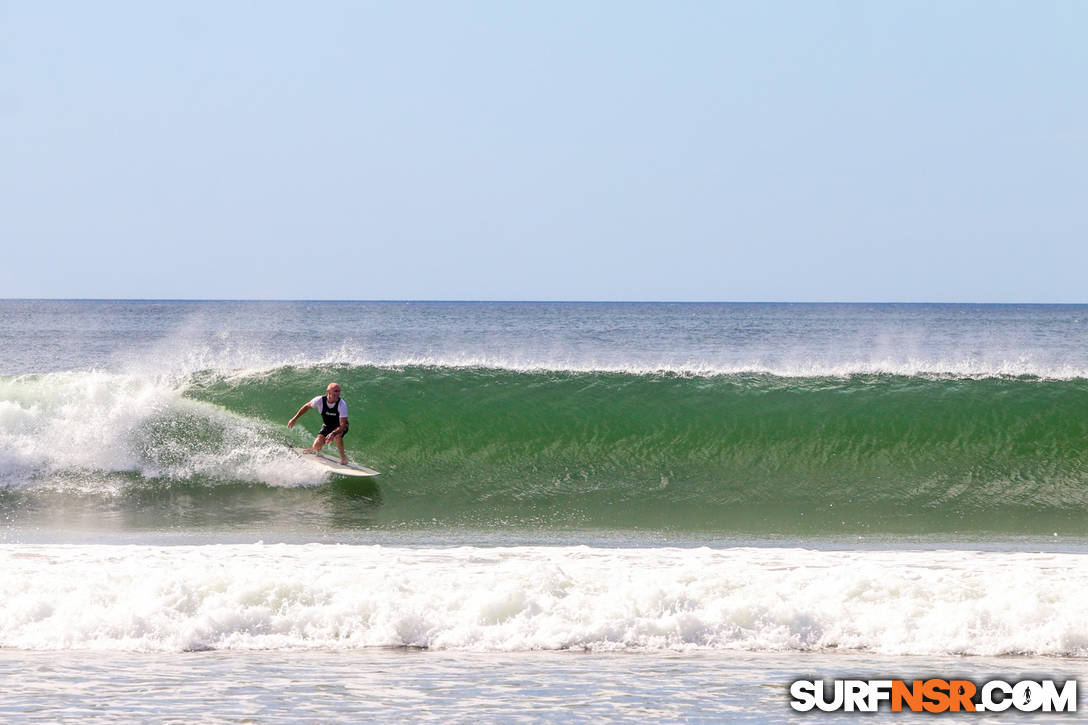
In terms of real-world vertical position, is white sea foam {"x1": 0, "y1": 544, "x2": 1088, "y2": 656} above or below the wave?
below

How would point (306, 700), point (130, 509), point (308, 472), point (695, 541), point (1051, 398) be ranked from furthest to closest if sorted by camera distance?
point (1051, 398), point (308, 472), point (130, 509), point (695, 541), point (306, 700)

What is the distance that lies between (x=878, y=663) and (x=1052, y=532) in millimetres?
5497

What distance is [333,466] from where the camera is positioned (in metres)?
13.5

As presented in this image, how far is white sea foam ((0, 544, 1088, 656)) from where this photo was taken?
7098 mm

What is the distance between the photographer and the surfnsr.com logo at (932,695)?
5.72m

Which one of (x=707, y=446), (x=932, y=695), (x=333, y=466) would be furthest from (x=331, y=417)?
(x=932, y=695)

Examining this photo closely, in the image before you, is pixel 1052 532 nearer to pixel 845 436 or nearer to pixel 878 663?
pixel 845 436

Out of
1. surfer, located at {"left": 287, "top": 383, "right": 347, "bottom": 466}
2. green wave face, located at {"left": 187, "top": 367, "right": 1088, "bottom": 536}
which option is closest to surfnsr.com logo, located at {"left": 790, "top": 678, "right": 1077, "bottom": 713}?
green wave face, located at {"left": 187, "top": 367, "right": 1088, "bottom": 536}

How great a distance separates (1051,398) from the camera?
53.3 ft

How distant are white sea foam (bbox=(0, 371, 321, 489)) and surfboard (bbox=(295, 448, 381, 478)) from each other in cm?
13

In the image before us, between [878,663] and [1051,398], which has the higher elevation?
[1051,398]

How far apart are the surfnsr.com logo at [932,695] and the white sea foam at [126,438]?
8.47m

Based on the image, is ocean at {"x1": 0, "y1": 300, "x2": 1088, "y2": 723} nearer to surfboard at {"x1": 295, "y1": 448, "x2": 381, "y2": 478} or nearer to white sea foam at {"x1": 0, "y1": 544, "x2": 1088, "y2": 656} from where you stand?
white sea foam at {"x1": 0, "y1": 544, "x2": 1088, "y2": 656}

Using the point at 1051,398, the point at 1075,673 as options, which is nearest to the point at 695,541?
the point at 1075,673
